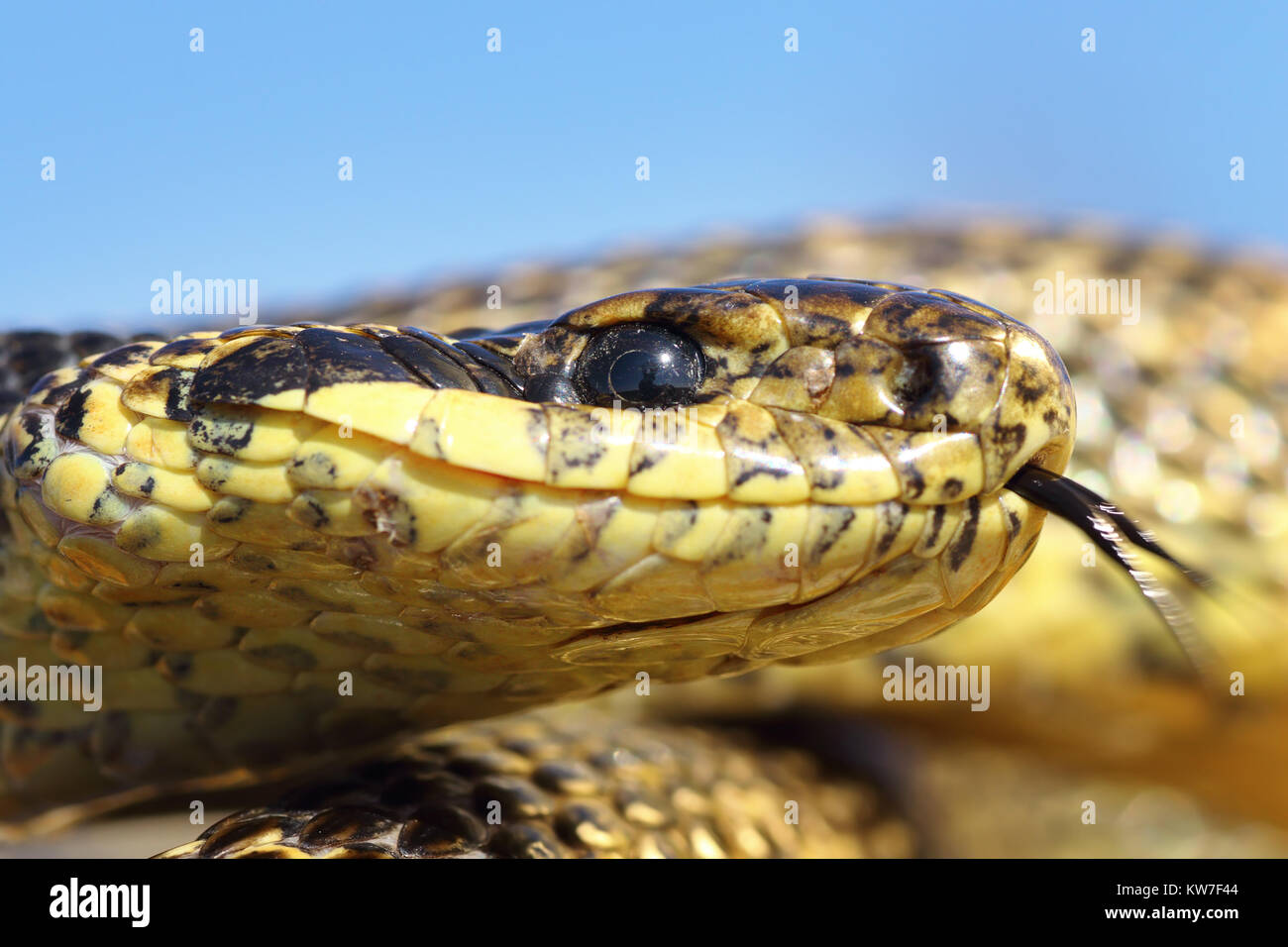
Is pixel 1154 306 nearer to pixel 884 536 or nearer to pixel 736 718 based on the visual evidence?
pixel 736 718

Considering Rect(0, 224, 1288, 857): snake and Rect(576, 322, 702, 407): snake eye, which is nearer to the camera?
Rect(0, 224, 1288, 857): snake

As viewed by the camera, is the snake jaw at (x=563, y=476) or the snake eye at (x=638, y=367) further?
the snake eye at (x=638, y=367)

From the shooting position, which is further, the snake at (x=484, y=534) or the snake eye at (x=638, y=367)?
the snake eye at (x=638, y=367)

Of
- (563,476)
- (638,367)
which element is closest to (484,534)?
(563,476)

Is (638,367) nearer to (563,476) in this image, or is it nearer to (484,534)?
(563,476)

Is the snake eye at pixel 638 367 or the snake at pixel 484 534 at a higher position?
the snake eye at pixel 638 367

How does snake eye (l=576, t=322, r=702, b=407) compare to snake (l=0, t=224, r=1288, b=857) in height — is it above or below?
above
